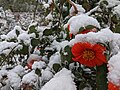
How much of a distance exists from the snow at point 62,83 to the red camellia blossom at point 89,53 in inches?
5.8

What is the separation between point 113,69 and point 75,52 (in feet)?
0.56

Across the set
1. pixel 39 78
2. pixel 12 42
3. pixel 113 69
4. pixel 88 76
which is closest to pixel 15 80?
pixel 39 78

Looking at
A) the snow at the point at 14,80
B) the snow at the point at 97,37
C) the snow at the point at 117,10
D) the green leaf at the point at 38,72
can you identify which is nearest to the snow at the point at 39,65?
the green leaf at the point at 38,72

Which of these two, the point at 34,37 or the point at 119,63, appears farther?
the point at 34,37

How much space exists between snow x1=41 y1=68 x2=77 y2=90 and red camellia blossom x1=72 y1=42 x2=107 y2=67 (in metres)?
0.15

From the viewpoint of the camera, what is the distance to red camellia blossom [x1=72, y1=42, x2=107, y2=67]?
4.63 feet

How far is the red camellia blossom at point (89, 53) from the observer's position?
141 centimetres

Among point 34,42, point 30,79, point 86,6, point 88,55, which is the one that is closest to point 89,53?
point 88,55

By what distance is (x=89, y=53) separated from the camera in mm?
1428

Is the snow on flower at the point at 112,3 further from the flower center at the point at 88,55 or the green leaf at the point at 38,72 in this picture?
the flower center at the point at 88,55

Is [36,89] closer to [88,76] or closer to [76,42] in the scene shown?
[88,76]

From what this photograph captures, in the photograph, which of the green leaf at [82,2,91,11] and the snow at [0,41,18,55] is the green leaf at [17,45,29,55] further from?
the green leaf at [82,2,91,11]

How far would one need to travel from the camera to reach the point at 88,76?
1.62m

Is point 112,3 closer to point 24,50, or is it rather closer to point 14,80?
point 24,50
